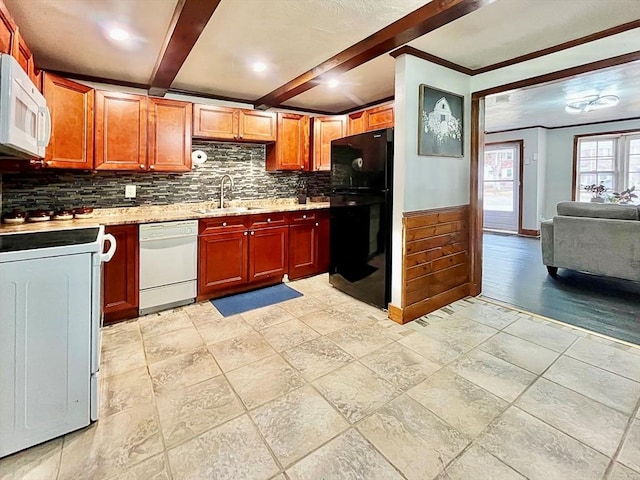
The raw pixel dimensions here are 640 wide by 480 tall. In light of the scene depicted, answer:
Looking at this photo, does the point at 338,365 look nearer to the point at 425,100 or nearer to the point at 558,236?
the point at 425,100

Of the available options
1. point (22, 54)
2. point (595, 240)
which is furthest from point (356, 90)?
point (595, 240)

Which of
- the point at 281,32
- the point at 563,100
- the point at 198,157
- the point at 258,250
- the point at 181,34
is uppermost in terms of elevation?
the point at 563,100

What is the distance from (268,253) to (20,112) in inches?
96.9

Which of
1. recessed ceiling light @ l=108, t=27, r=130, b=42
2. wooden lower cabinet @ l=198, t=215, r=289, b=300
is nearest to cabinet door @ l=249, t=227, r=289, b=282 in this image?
wooden lower cabinet @ l=198, t=215, r=289, b=300

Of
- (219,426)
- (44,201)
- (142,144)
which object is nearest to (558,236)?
(219,426)

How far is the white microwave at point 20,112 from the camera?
1384 millimetres

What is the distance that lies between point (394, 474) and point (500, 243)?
6.13 meters

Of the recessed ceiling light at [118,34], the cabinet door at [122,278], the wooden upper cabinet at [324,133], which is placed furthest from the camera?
the wooden upper cabinet at [324,133]

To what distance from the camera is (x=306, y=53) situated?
284 centimetres

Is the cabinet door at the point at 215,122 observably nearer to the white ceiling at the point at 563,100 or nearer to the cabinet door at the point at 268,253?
the cabinet door at the point at 268,253

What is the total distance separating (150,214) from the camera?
342 centimetres

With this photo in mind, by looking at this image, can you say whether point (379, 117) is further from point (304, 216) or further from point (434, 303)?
point (434, 303)

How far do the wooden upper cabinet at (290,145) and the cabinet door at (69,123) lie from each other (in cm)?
188

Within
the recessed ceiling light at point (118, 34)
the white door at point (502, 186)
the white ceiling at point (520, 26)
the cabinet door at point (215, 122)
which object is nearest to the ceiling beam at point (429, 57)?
the white ceiling at point (520, 26)
